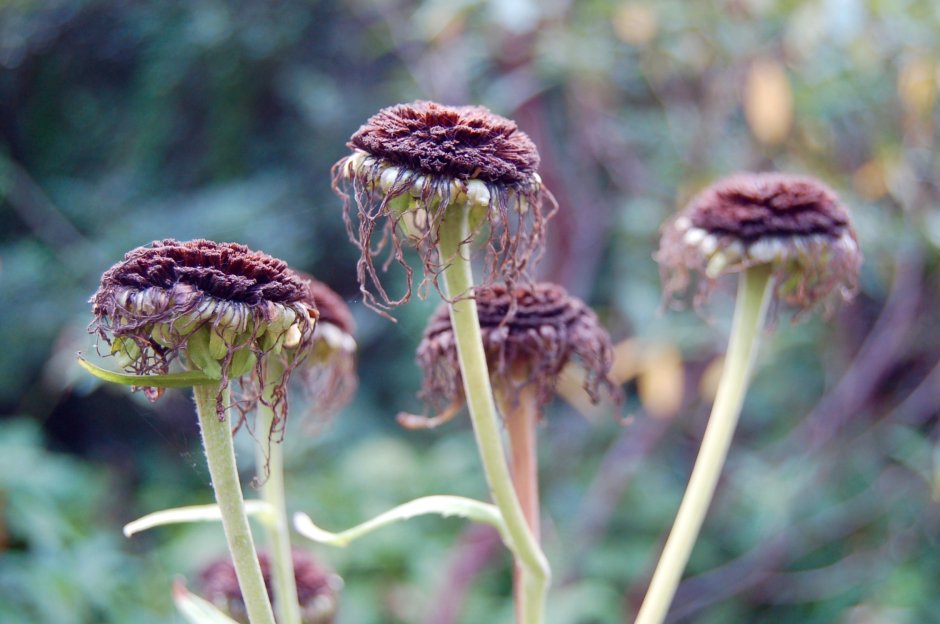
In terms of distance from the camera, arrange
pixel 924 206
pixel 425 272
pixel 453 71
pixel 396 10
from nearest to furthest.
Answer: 1. pixel 425 272
2. pixel 924 206
3. pixel 453 71
4. pixel 396 10

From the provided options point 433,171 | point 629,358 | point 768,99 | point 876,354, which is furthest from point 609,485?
point 433,171

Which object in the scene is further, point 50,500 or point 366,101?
point 366,101

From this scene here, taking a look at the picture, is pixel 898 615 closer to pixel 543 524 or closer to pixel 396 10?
pixel 543 524

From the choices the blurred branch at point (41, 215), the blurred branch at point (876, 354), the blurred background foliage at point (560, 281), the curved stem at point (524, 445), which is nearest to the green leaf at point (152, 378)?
the curved stem at point (524, 445)

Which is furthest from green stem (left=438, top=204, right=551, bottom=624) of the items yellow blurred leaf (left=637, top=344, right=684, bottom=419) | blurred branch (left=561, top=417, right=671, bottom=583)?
blurred branch (left=561, top=417, right=671, bottom=583)

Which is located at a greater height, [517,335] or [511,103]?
[511,103]

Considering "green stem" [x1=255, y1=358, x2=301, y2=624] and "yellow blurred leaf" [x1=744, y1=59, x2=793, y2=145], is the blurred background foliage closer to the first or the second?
"yellow blurred leaf" [x1=744, y1=59, x2=793, y2=145]

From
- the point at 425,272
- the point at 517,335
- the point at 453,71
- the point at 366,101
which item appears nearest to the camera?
the point at 425,272

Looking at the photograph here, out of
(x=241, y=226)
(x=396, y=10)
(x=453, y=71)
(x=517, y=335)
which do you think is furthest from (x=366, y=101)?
(x=517, y=335)
